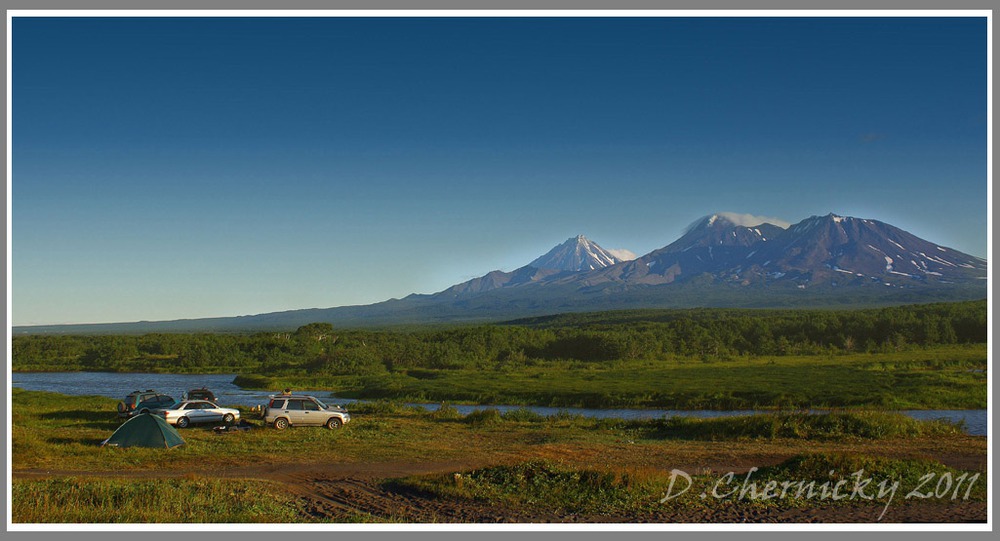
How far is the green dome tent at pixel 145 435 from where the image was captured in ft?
77.4

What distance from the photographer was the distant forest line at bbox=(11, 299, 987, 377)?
79250 millimetres

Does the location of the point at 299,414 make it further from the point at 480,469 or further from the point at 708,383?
the point at 708,383

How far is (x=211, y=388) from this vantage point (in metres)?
61.6

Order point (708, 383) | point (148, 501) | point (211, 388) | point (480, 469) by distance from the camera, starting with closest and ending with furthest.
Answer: point (148, 501)
point (480, 469)
point (708, 383)
point (211, 388)

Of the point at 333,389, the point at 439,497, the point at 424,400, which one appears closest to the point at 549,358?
the point at 333,389

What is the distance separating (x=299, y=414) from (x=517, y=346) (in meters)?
62.3

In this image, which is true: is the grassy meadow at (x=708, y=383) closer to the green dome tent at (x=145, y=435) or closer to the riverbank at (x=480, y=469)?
the riverbank at (x=480, y=469)

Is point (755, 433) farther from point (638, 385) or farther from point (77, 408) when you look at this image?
point (77, 408)

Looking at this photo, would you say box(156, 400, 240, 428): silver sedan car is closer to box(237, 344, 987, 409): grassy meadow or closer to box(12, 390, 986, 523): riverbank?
box(12, 390, 986, 523): riverbank

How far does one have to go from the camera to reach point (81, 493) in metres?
15.1

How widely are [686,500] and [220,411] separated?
21240 millimetres

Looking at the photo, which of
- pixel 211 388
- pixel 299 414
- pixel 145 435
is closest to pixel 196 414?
pixel 299 414

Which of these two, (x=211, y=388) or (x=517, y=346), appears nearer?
(x=211, y=388)

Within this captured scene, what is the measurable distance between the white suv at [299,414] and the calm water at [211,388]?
39.3 feet
